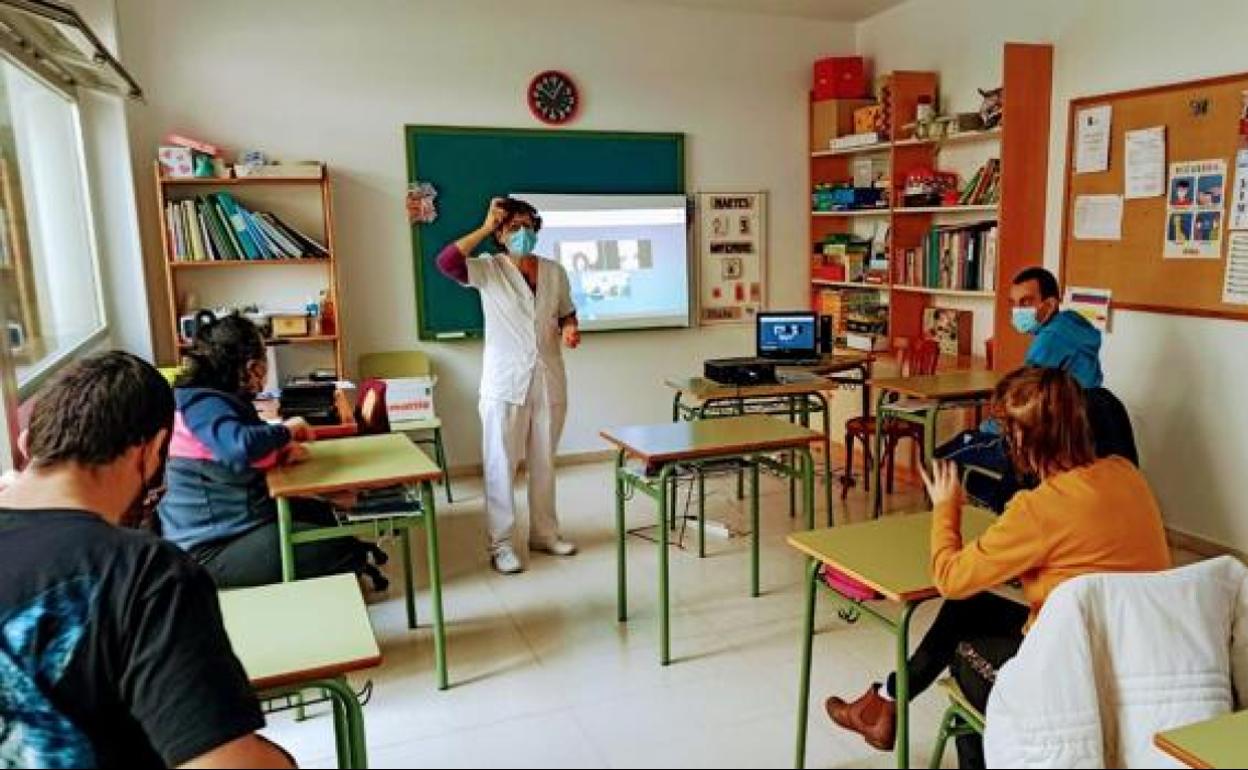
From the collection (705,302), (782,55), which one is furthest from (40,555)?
(782,55)

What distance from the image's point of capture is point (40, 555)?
1123 millimetres

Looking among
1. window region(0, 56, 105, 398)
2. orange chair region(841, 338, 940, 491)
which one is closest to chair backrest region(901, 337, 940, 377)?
orange chair region(841, 338, 940, 491)

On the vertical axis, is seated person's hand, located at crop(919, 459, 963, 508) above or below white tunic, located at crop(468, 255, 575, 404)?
below

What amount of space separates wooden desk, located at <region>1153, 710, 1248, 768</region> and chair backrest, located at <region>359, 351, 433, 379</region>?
4570 mm

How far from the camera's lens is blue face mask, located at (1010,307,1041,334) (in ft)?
13.0

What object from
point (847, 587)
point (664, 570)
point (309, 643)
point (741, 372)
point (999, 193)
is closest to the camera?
point (309, 643)

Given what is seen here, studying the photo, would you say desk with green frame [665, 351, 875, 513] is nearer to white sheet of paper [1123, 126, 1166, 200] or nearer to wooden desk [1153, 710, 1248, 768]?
white sheet of paper [1123, 126, 1166, 200]

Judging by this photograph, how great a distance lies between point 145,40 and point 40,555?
14.9 feet

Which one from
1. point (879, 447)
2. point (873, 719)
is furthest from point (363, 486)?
point (879, 447)

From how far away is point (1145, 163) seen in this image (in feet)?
13.9

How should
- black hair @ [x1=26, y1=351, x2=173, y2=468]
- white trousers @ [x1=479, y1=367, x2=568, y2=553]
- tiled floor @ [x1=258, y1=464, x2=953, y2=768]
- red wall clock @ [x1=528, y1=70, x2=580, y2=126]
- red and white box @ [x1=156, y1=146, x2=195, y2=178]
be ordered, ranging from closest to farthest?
1. black hair @ [x1=26, y1=351, x2=173, y2=468]
2. tiled floor @ [x1=258, y1=464, x2=953, y2=768]
3. white trousers @ [x1=479, y1=367, x2=568, y2=553]
4. red and white box @ [x1=156, y1=146, x2=195, y2=178]
5. red wall clock @ [x1=528, y1=70, x2=580, y2=126]

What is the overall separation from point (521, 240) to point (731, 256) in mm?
2522

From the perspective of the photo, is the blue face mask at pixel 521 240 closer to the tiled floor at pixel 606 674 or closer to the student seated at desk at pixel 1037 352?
the tiled floor at pixel 606 674

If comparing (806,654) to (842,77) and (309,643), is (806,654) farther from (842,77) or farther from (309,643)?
(842,77)
